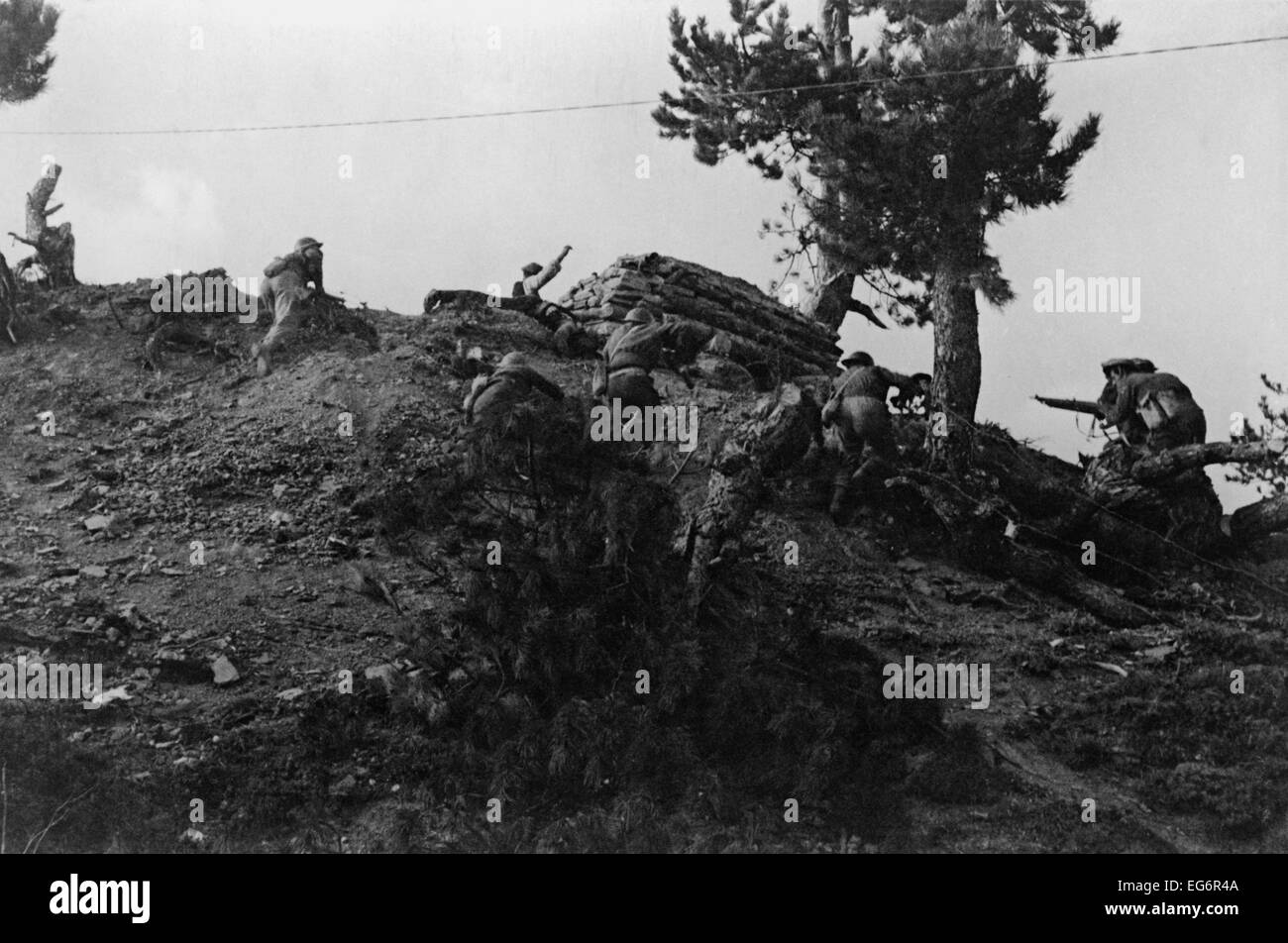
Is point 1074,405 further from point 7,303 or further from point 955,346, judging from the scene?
point 7,303

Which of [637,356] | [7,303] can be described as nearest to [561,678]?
[637,356]

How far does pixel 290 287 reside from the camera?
14.8 meters

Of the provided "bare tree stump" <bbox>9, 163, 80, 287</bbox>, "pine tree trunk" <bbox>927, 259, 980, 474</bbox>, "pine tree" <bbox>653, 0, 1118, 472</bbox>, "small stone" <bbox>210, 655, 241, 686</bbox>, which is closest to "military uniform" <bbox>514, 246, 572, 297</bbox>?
"pine tree" <bbox>653, 0, 1118, 472</bbox>

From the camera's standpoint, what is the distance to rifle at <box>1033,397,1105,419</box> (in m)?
Result: 14.0

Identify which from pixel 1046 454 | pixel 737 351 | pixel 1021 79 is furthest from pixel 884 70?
pixel 1046 454

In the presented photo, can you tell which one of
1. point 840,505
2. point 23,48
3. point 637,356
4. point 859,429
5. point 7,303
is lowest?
point 840,505

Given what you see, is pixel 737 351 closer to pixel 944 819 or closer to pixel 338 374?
pixel 338 374

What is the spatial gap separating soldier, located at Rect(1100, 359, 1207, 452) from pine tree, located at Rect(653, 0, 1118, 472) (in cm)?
143

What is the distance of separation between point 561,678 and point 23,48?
1096 centimetres

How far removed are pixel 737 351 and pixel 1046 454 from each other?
143 inches

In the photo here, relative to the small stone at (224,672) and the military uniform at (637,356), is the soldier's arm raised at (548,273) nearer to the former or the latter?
the military uniform at (637,356)

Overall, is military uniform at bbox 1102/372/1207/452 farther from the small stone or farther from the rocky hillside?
the small stone

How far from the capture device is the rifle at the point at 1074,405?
1404 centimetres

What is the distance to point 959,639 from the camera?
11.2 metres
